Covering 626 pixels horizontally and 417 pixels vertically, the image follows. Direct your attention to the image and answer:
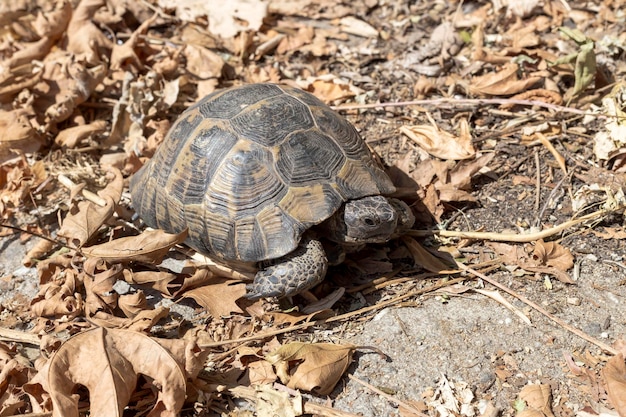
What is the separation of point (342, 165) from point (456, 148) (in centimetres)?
114

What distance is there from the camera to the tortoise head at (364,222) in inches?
132

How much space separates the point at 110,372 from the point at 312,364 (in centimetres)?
96

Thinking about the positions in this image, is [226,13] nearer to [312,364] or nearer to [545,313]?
[312,364]

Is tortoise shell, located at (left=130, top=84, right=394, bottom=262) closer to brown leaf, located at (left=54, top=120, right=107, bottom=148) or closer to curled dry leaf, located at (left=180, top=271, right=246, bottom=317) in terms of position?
curled dry leaf, located at (left=180, top=271, right=246, bottom=317)

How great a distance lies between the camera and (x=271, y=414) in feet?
9.40

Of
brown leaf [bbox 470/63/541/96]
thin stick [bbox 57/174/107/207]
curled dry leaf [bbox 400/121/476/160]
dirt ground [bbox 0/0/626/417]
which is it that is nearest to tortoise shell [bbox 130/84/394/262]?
dirt ground [bbox 0/0/626/417]

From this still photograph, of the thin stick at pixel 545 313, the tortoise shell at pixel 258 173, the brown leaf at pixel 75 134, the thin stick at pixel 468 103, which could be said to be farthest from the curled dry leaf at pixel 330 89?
the thin stick at pixel 545 313

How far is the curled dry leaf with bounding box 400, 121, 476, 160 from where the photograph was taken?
13.8 feet

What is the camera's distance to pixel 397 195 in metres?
4.03

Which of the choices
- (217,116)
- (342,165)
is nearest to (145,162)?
(217,116)

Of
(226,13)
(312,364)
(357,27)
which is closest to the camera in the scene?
(312,364)

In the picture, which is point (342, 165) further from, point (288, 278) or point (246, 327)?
point (246, 327)

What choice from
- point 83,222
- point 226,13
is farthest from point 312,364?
point 226,13

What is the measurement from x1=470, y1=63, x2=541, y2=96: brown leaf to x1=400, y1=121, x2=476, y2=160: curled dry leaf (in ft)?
1.44
